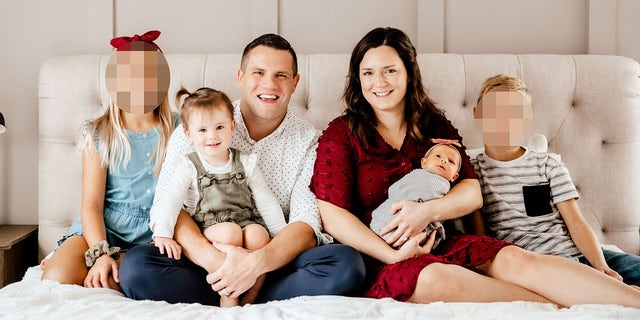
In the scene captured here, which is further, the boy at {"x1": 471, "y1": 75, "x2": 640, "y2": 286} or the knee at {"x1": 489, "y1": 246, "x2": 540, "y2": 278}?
the boy at {"x1": 471, "y1": 75, "x2": 640, "y2": 286}

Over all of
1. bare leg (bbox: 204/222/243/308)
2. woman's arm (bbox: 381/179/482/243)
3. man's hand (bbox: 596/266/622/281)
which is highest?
woman's arm (bbox: 381/179/482/243)

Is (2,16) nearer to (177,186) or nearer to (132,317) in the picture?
(177,186)

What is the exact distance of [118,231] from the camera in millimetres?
1851

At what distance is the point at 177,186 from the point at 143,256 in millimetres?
234

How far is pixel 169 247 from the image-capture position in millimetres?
1560

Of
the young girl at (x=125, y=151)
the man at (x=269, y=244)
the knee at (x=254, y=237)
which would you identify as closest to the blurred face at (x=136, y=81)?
the young girl at (x=125, y=151)

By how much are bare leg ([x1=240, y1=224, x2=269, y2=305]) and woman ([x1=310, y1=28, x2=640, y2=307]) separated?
208mm

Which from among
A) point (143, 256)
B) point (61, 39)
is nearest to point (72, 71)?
point (61, 39)

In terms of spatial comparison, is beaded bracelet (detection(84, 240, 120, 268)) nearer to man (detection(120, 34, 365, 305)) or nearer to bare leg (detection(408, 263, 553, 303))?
man (detection(120, 34, 365, 305))

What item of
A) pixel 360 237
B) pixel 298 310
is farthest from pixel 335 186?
pixel 298 310

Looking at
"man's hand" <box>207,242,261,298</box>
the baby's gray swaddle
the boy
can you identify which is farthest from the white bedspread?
Answer: the boy

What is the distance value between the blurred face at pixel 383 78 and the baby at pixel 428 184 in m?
0.21

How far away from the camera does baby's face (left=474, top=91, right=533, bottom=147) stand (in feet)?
5.93

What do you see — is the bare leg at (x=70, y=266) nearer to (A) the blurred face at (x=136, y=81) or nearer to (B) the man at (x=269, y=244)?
(B) the man at (x=269, y=244)
